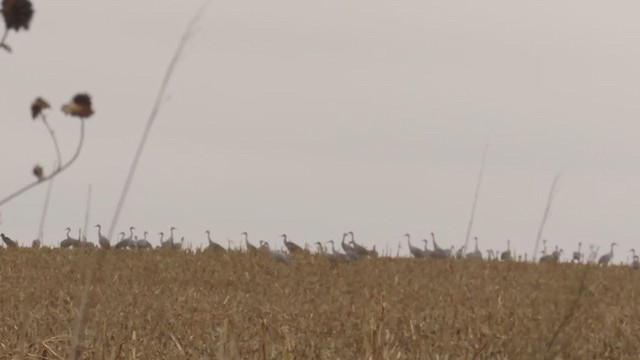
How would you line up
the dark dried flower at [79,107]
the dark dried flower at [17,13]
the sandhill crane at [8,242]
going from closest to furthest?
the dark dried flower at [17,13], the dark dried flower at [79,107], the sandhill crane at [8,242]

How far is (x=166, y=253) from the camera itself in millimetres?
10227

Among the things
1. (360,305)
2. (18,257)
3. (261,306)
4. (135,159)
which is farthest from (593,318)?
(18,257)

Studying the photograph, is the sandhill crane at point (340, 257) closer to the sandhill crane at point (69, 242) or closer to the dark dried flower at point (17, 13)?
the sandhill crane at point (69, 242)

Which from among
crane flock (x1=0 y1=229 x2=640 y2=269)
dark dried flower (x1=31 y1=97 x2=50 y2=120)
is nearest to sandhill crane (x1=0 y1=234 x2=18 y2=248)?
crane flock (x1=0 y1=229 x2=640 y2=269)

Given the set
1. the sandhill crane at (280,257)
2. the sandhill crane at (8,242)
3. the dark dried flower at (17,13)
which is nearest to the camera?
the dark dried flower at (17,13)

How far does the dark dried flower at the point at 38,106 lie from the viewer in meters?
2.21

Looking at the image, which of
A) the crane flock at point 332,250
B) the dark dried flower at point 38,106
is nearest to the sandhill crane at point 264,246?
the crane flock at point 332,250

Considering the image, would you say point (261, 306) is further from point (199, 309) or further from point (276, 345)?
point (276, 345)

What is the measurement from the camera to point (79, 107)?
2.09 metres

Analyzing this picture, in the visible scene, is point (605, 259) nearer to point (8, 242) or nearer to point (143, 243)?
point (143, 243)

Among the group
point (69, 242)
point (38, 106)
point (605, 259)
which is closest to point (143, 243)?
point (69, 242)

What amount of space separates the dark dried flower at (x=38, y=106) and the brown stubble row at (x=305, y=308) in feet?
3.81

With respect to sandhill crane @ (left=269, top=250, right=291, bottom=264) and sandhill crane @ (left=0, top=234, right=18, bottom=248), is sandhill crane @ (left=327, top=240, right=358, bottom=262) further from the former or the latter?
sandhill crane @ (left=0, top=234, right=18, bottom=248)

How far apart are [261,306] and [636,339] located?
2269 mm
